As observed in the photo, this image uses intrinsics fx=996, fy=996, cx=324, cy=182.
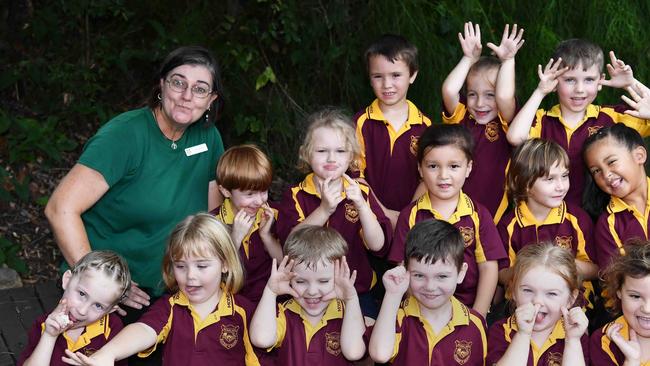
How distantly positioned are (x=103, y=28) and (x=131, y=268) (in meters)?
3.38

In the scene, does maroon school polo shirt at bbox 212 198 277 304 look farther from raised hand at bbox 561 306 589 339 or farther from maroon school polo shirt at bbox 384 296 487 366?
raised hand at bbox 561 306 589 339

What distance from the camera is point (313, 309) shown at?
3.91 metres

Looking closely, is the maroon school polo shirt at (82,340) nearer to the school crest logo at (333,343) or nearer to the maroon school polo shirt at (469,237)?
the school crest logo at (333,343)

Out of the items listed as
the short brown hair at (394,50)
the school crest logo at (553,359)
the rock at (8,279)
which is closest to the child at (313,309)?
the school crest logo at (553,359)

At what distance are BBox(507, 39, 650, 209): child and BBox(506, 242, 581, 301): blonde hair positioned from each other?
814 millimetres

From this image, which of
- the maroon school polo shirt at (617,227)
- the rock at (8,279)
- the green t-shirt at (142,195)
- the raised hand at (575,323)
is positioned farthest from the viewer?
the rock at (8,279)

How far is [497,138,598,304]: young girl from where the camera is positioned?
4297 millimetres

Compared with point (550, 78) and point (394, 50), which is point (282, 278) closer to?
point (394, 50)

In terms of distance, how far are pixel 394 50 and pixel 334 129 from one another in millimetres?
608

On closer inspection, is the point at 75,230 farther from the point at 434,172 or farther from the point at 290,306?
the point at 434,172

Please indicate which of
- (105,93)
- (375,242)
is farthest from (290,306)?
(105,93)

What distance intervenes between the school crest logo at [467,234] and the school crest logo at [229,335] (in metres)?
1.04

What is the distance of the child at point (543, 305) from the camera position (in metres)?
3.78

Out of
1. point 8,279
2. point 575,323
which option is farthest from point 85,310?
point 8,279
